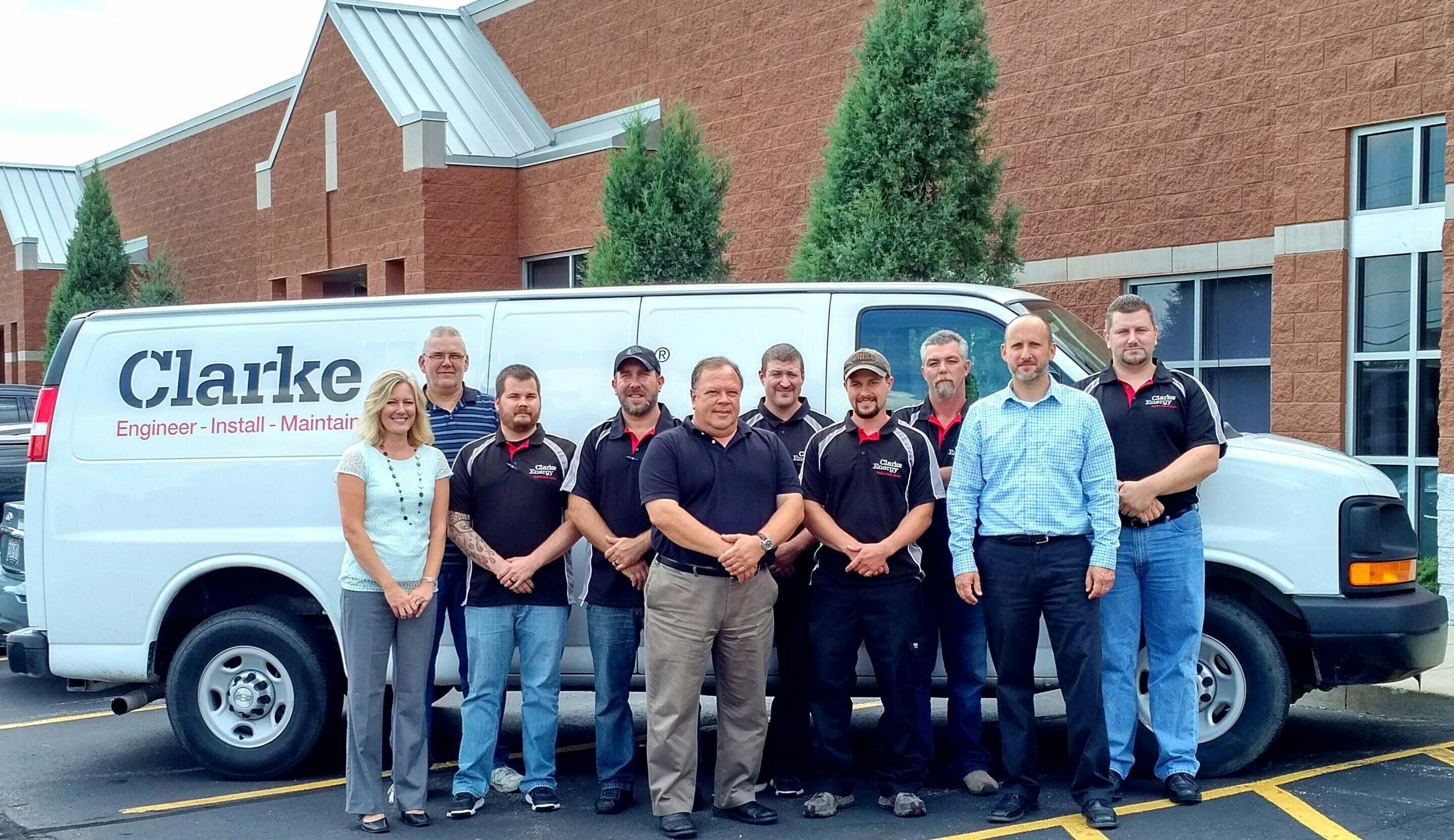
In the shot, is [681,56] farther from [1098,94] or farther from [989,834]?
[989,834]

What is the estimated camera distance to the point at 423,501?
20.0 feet

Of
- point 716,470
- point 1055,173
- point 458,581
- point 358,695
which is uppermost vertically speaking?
point 1055,173

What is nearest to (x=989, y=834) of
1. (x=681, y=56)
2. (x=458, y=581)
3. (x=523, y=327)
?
(x=458, y=581)

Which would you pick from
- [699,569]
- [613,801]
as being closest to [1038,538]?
[699,569]

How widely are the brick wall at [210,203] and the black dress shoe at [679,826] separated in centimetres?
2135

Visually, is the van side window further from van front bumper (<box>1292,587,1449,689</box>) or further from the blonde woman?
the blonde woman

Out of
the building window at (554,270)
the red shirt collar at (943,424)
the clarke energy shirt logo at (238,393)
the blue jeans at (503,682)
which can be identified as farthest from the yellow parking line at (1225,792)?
the building window at (554,270)

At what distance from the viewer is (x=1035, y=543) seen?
5898 mm

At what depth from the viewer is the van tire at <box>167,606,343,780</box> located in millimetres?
6938

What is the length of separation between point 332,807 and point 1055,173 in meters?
9.36

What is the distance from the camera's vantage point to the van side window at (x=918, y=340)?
6.73 m

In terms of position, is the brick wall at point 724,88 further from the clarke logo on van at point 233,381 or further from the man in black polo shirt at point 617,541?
the man in black polo shirt at point 617,541

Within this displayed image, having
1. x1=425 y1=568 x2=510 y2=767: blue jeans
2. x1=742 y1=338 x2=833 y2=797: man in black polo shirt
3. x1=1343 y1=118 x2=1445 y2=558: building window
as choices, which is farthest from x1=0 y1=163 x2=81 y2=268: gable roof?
x1=742 y1=338 x2=833 y2=797: man in black polo shirt

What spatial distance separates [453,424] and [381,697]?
1266mm
